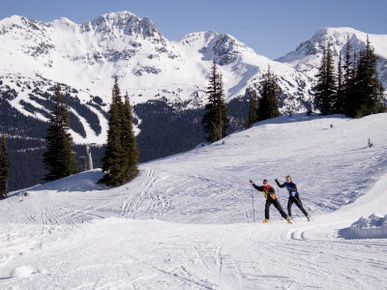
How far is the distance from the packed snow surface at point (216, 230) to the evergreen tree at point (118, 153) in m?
1.61

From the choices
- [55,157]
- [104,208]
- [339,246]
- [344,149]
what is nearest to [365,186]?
[344,149]

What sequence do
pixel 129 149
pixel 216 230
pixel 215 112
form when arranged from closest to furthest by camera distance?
pixel 216 230, pixel 129 149, pixel 215 112

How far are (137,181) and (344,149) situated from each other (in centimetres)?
1939

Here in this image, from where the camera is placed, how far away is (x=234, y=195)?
23281mm

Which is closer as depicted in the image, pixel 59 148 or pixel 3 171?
pixel 59 148

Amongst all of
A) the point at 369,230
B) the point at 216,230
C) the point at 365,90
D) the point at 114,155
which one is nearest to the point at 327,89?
the point at 365,90

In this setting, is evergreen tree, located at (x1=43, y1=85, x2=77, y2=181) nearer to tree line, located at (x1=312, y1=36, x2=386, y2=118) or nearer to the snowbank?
tree line, located at (x1=312, y1=36, x2=386, y2=118)

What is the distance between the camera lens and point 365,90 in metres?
43.8

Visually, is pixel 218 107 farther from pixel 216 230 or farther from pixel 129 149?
pixel 216 230

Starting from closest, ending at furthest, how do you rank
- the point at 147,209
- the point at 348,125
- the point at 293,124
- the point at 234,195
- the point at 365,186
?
the point at 365,186 < the point at 234,195 < the point at 147,209 < the point at 348,125 < the point at 293,124

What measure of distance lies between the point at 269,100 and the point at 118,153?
1330 inches

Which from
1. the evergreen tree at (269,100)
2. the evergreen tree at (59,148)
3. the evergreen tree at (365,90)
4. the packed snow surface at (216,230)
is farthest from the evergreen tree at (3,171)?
the evergreen tree at (365,90)

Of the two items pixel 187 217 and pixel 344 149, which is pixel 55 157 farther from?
pixel 344 149

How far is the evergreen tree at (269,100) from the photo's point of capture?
190ft
